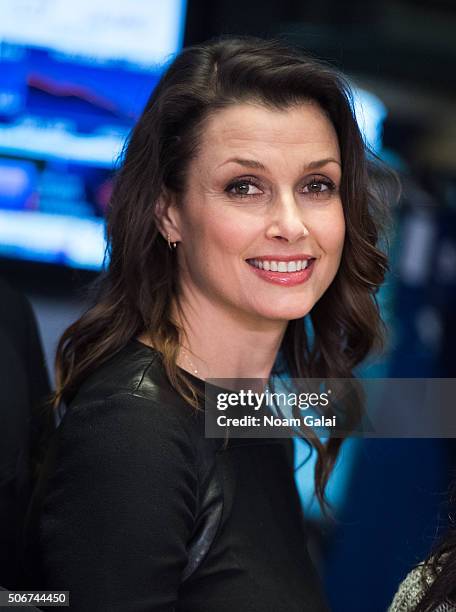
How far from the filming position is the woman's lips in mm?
1429

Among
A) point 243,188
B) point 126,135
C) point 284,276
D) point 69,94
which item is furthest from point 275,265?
point 69,94

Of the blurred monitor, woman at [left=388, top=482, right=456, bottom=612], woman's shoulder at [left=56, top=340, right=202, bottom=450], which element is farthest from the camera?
the blurred monitor

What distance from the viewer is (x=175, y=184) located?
4.88ft

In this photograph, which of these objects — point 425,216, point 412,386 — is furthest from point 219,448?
point 425,216

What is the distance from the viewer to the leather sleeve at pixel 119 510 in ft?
3.90

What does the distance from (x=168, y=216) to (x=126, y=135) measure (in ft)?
3.64

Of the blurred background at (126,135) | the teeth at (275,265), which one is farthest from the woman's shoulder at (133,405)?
the blurred background at (126,135)

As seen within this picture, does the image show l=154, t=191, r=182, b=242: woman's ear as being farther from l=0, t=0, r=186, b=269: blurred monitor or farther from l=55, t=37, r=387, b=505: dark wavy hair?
l=0, t=0, r=186, b=269: blurred monitor

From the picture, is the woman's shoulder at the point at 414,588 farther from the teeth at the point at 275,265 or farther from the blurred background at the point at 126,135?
the blurred background at the point at 126,135

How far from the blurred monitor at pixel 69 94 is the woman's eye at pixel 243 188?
4.35ft

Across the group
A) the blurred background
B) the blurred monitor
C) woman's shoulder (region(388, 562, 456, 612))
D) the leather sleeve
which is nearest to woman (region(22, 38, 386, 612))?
the leather sleeve

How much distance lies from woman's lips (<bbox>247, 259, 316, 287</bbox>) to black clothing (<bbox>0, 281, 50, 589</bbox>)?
0.50 meters

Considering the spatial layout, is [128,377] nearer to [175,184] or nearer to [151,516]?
[151,516]

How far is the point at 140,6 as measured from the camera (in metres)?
2.70
